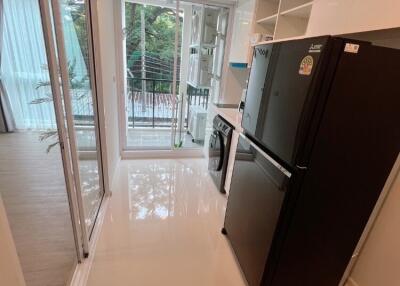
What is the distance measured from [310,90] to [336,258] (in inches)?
43.6

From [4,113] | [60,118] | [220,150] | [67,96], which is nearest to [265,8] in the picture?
[220,150]

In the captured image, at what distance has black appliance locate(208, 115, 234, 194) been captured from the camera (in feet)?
8.16

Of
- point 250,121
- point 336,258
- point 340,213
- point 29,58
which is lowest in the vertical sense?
point 336,258

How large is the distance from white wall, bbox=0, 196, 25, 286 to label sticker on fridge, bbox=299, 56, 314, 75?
127 cm

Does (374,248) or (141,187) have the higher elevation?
(374,248)

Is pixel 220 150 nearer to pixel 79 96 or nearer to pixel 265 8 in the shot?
pixel 79 96

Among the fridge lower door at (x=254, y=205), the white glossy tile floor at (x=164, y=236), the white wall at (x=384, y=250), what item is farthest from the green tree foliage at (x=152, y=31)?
the white wall at (x=384, y=250)

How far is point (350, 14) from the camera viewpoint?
1.23 m

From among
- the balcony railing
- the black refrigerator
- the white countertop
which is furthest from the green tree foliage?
the black refrigerator

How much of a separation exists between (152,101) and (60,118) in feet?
9.92

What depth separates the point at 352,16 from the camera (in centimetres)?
122

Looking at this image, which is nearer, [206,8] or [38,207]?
[38,207]

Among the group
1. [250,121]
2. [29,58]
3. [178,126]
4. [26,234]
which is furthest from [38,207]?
[178,126]

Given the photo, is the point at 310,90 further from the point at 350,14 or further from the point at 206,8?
the point at 206,8
